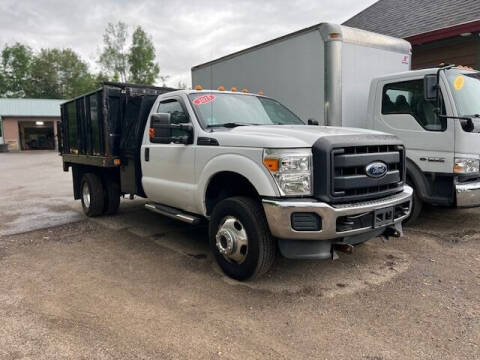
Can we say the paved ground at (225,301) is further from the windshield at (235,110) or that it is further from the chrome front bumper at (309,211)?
the windshield at (235,110)

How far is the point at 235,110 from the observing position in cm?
495

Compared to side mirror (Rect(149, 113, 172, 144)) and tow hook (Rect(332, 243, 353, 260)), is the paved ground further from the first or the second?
side mirror (Rect(149, 113, 172, 144))

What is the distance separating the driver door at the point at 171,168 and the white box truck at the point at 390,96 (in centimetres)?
242

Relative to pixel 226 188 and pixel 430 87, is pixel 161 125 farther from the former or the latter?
pixel 430 87

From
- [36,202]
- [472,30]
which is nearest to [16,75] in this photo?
[36,202]

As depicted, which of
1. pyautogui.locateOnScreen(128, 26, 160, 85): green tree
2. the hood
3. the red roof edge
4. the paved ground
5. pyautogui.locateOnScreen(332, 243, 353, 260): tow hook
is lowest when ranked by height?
the paved ground

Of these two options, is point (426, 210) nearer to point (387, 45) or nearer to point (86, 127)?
point (387, 45)

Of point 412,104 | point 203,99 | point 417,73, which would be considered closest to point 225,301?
point 203,99

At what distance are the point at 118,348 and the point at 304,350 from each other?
1.37 meters

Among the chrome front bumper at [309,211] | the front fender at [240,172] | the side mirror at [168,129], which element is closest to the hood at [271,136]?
the front fender at [240,172]

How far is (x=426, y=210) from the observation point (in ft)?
23.5

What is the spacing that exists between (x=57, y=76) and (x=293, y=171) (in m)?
67.0

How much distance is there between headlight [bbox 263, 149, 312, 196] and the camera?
11.6 ft

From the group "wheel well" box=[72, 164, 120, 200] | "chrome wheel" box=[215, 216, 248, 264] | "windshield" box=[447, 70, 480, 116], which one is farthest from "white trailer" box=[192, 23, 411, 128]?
"wheel well" box=[72, 164, 120, 200]
